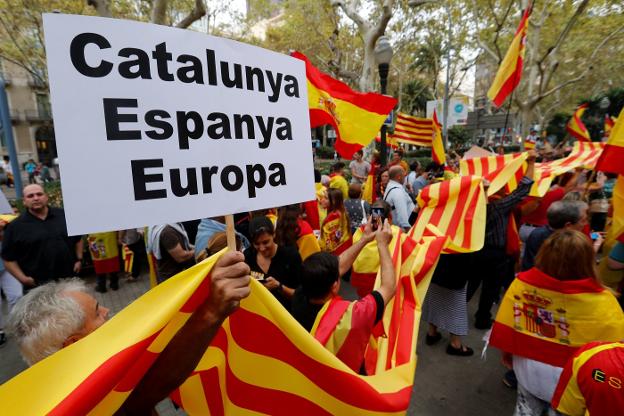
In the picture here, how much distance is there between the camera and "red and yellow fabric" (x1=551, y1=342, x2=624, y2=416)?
141 centimetres

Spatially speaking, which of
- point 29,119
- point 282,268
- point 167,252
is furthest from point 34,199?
point 29,119

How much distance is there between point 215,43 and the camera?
1494 millimetres

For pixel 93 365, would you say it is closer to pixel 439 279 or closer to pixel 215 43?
pixel 215 43

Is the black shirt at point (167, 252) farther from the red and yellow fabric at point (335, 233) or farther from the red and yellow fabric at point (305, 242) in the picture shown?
the red and yellow fabric at point (335, 233)

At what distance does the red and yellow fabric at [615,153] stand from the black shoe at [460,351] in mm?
2215

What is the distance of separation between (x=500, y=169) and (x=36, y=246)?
5037mm

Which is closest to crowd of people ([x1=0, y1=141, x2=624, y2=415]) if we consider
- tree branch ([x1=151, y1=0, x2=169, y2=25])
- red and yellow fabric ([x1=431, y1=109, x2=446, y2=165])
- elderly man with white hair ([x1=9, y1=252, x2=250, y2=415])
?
elderly man with white hair ([x1=9, y1=252, x2=250, y2=415])

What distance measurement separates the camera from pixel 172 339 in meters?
1.35

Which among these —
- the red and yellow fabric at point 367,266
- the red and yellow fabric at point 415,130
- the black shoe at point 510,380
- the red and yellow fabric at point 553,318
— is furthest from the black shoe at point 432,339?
the red and yellow fabric at point 415,130

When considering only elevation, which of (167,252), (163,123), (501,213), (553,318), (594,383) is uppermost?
(163,123)

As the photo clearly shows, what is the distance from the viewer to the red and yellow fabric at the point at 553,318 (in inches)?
84.7

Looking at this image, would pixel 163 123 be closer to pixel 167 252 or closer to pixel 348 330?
pixel 348 330

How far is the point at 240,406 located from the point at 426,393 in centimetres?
230

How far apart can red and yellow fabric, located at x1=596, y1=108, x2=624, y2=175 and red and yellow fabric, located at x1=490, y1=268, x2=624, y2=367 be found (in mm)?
1602
